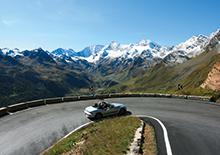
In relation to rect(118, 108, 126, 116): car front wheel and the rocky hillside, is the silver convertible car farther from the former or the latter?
the rocky hillside

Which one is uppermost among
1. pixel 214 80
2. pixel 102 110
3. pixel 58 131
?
pixel 214 80

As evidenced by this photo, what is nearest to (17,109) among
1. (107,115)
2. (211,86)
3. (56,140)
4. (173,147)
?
(107,115)

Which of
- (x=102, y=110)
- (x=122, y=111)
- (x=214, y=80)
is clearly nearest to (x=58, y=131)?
(x=102, y=110)

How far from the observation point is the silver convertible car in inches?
1282

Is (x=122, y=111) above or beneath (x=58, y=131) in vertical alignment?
above

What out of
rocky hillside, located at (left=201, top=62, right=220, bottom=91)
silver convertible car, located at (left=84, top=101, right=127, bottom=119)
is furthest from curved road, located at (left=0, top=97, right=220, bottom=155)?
rocky hillside, located at (left=201, top=62, right=220, bottom=91)

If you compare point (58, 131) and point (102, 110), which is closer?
point (58, 131)

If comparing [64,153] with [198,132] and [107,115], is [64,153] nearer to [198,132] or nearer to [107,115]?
[198,132]

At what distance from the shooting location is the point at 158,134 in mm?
19312

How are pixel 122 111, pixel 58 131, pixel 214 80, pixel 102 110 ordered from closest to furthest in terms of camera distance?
pixel 58 131 → pixel 102 110 → pixel 122 111 → pixel 214 80

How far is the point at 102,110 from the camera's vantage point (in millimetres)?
33375

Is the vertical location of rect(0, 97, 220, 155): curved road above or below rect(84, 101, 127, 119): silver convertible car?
below

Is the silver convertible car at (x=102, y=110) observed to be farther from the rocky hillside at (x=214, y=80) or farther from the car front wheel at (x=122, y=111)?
the rocky hillside at (x=214, y=80)

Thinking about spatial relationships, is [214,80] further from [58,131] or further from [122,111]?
[58,131]
